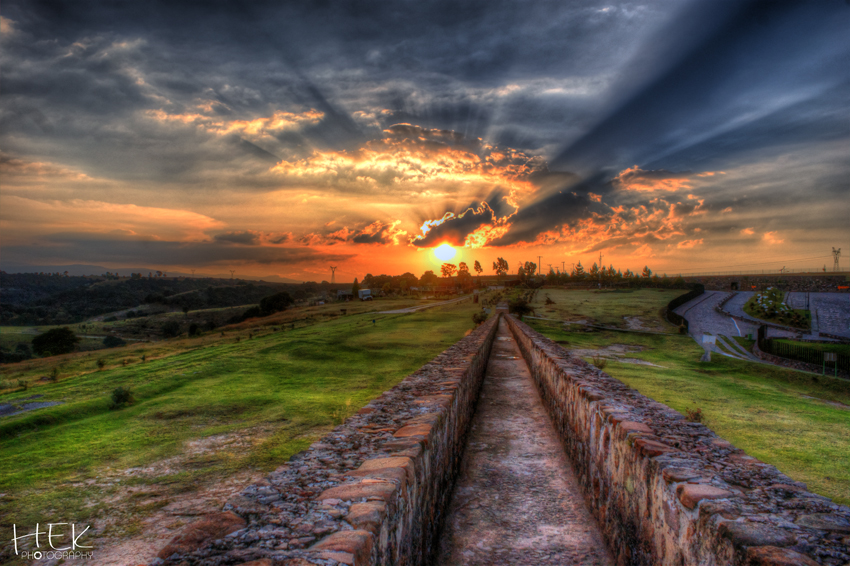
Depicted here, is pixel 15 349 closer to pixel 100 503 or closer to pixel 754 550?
pixel 100 503

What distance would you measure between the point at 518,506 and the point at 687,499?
7.68ft

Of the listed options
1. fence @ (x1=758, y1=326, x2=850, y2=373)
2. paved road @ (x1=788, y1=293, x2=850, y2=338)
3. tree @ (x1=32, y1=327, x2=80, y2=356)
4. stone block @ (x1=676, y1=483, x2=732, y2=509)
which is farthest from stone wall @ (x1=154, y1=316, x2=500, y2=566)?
tree @ (x1=32, y1=327, x2=80, y2=356)

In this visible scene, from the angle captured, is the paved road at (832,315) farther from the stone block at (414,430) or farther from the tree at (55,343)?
the tree at (55,343)

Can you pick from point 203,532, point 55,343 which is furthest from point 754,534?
Answer: point 55,343

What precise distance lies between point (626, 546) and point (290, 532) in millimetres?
2687

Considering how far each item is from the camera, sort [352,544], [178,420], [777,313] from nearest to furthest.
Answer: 1. [352,544]
2. [178,420]
3. [777,313]

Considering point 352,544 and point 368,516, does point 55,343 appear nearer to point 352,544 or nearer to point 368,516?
point 368,516

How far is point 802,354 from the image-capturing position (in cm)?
2244

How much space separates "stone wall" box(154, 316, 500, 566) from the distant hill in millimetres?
111315

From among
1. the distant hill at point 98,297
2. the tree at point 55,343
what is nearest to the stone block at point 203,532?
the tree at point 55,343

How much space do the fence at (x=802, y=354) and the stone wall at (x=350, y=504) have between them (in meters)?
26.5

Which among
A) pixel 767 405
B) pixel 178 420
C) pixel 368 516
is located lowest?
pixel 767 405

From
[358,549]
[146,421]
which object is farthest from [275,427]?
[358,549]

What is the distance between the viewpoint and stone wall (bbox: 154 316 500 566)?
75.4 inches
